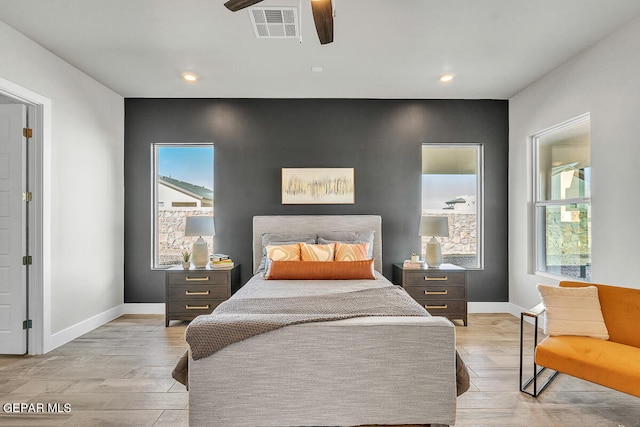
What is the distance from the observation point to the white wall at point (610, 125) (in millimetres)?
2926

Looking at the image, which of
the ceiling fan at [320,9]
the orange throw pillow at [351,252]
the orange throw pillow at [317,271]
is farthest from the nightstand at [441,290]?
the ceiling fan at [320,9]

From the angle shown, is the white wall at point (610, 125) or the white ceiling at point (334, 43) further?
the white wall at point (610, 125)

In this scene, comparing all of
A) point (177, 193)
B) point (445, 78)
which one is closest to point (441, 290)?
point (445, 78)

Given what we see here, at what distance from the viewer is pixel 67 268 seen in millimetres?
3707

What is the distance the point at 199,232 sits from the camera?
4.32 m

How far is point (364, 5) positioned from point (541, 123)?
2634mm

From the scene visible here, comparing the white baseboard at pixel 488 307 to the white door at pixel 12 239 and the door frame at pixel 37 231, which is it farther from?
the white door at pixel 12 239

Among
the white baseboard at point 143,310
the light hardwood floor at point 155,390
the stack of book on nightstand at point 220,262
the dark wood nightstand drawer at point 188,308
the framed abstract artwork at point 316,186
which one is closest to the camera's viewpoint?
the light hardwood floor at point 155,390

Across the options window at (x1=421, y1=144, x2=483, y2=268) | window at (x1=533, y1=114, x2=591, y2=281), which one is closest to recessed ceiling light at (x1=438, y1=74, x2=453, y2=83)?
window at (x1=421, y1=144, x2=483, y2=268)

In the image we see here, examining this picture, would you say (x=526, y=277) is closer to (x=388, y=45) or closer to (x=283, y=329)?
(x=388, y=45)

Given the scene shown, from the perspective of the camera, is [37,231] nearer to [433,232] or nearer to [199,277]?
[199,277]

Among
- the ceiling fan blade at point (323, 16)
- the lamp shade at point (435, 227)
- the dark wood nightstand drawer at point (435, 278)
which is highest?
the ceiling fan blade at point (323, 16)

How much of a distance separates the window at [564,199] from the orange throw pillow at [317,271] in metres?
2.08

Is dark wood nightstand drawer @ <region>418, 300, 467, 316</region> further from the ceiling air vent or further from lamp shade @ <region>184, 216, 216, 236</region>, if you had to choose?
the ceiling air vent
